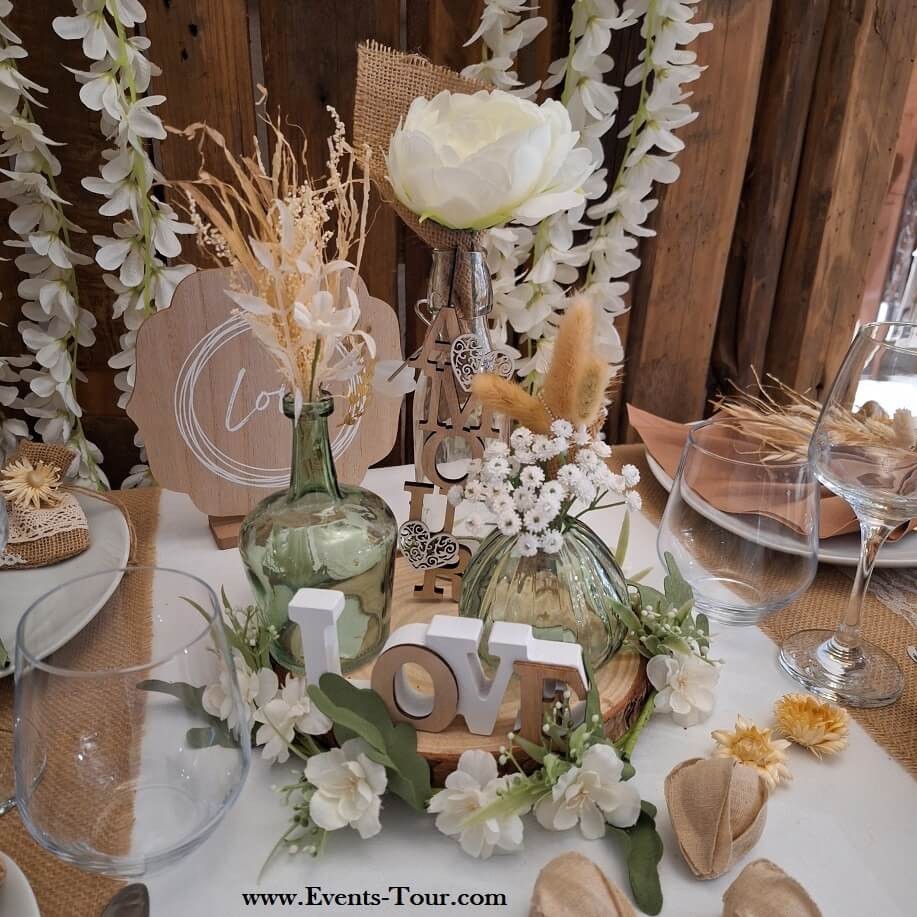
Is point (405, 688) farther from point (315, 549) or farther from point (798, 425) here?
point (798, 425)

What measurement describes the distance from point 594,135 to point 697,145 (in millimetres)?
341

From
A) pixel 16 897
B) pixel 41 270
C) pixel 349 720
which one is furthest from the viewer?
pixel 41 270

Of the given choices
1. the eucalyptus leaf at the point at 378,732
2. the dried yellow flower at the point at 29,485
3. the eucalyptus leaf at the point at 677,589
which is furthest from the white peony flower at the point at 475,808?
the dried yellow flower at the point at 29,485

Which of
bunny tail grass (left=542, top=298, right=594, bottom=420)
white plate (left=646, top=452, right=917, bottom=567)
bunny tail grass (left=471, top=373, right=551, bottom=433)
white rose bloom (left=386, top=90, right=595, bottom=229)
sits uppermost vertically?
white rose bloom (left=386, top=90, right=595, bottom=229)

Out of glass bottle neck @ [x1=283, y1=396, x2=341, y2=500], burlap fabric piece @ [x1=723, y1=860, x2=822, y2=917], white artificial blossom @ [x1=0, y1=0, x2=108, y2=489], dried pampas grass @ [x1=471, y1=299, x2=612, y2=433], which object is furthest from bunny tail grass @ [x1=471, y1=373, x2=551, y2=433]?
white artificial blossom @ [x1=0, y1=0, x2=108, y2=489]

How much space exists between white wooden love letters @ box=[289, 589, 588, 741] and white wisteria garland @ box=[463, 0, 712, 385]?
554mm

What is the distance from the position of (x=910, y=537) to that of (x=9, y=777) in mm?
920

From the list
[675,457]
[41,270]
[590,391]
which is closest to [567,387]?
[590,391]

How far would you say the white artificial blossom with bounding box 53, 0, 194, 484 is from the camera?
0.92m

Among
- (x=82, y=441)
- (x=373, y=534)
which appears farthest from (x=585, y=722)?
(x=82, y=441)

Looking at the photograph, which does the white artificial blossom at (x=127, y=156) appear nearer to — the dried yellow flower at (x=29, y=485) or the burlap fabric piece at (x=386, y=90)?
the dried yellow flower at (x=29, y=485)

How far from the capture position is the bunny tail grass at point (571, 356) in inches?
23.4

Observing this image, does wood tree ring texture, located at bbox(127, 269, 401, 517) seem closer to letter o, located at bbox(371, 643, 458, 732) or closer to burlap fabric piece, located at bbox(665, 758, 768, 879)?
letter o, located at bbox(371, 643, 458, 732)

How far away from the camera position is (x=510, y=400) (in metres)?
0.62
